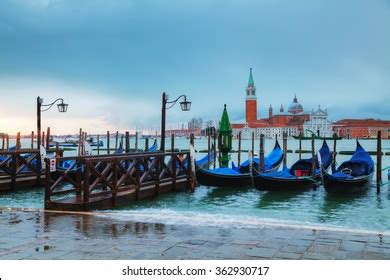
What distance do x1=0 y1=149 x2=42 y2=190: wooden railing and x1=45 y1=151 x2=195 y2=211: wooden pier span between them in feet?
3.06

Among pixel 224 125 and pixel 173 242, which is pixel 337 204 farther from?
pixel 224 125

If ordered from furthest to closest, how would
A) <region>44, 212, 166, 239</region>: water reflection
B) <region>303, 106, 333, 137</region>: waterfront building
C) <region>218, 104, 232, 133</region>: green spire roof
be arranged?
<region>303, 106, 333, 137</region>: waterfront building
<region>218, 104, 232, 133</region>: green spire roof
<region>44, 212, 166, 239</region>: water reflection

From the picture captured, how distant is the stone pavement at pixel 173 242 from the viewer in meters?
3.47

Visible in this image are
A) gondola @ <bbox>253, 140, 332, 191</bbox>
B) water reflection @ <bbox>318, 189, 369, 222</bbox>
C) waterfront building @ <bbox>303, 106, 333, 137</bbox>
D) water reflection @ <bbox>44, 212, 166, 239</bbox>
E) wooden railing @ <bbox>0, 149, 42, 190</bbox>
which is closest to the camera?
water reflection @ <bbox>44, 212, 166, 239</bbox>

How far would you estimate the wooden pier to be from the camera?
6.36 m

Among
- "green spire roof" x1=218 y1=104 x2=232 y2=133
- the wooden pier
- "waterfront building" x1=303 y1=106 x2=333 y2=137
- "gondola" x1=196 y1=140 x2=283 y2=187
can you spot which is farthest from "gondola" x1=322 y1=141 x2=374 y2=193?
"waterfront building" x1=303 y1=106 x2=333 y2=137

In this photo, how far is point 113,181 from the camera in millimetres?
7246

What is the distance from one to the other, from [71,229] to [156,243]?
109cm

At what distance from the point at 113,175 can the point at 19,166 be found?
504 centimetres

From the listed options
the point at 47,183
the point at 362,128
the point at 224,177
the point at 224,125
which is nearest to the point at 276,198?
the point at 224,177

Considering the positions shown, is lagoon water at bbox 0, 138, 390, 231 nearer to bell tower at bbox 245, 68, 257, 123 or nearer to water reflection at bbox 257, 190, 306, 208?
water reflection at bbox 257, 190, 306, 208

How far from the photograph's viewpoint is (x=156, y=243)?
3.84 meters
